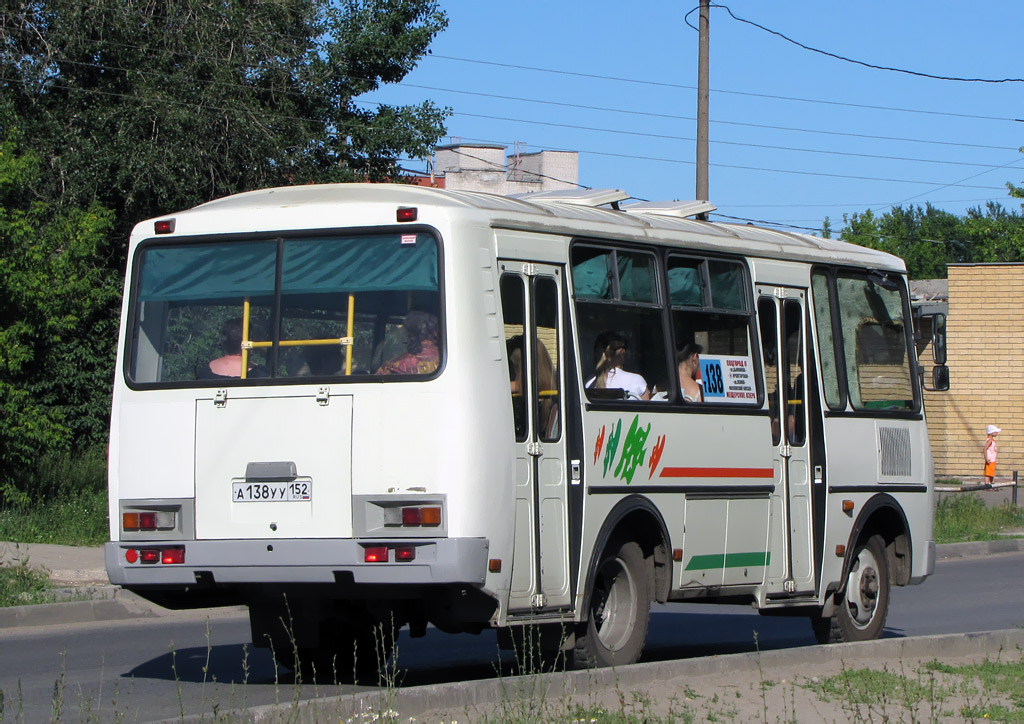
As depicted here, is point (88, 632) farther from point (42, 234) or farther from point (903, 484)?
point (42, 234)

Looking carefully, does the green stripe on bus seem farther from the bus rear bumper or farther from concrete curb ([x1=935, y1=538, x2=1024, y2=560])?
concrete curb ([x1=935, y1=538, x2=1024, y2=560])

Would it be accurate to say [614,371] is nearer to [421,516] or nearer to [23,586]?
[421,516]

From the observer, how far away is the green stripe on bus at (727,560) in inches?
392

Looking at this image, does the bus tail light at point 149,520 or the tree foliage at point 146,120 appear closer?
the bus tail light at point 149,520

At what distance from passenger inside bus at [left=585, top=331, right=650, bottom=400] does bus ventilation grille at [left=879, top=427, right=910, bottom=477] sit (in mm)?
3277

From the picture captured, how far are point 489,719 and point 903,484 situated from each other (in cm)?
651

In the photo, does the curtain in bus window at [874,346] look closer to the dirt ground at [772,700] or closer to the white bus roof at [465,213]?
the white bus roof at [465,213]

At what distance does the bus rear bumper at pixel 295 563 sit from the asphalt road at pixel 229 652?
0.44 m

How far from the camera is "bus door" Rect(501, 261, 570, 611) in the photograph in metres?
8.34

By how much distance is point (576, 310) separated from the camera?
29.7 ft

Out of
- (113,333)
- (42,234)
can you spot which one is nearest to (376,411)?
(42,234)

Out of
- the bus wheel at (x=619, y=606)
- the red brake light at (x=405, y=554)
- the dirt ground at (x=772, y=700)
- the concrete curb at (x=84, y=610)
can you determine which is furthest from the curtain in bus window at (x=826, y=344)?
the concrete curb at (x=84, y=610)

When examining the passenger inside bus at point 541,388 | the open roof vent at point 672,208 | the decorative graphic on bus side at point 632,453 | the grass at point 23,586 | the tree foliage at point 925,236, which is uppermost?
the tree foliage at point 925,236

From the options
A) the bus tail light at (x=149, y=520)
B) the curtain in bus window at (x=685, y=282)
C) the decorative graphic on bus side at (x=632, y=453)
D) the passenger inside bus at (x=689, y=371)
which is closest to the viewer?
the bus tail light at (x=149, y=520)
